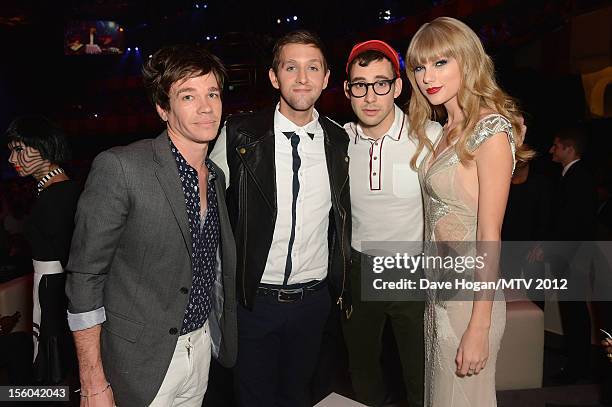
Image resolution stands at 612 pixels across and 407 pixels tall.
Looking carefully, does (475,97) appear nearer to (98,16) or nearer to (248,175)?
(248,175)

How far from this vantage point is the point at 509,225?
15.4ft

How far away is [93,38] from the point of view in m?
16.8

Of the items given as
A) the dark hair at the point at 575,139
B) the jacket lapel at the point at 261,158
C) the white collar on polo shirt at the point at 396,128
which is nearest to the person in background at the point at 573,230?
the dark hair at the point at 575,139

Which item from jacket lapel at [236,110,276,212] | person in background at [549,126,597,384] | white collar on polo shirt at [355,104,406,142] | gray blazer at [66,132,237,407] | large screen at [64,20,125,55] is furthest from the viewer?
large screen at [64,20,125,55]

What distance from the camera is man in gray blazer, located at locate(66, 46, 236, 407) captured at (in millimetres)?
1654

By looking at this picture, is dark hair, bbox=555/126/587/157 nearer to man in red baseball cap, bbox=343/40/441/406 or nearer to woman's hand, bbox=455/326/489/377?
man in red baseball cap, bbox=343/40/441/406

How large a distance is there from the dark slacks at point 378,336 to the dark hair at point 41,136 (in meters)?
2.30

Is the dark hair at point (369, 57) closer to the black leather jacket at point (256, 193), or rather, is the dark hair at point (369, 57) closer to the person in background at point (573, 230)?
the black leather jacket at point (256, 193)

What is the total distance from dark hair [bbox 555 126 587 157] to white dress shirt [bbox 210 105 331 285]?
298 cm

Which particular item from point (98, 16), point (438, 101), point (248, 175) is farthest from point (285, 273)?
point (98, 16)

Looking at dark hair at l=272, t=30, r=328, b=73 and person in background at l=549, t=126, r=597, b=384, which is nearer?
dark hair at l=272, t=30, r=328, b=73

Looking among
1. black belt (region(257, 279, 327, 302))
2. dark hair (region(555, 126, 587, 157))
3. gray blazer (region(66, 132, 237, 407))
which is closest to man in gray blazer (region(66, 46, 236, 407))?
gray blazer (region(66, 132, 237, 407))

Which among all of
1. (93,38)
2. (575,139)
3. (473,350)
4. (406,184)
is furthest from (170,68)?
(93,38)

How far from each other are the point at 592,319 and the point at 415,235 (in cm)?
275
